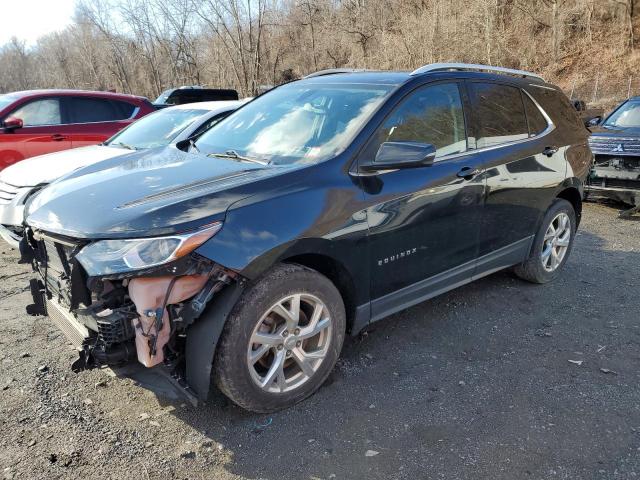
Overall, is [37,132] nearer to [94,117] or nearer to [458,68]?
[94,117]

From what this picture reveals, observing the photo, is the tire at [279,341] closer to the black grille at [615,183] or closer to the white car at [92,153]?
the white car at [92,153]

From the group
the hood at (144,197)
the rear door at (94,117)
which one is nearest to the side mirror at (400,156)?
the hood at (144,197)

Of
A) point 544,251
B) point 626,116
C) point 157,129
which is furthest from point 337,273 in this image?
point 626,116

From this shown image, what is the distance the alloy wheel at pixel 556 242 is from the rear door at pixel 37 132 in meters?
7.00

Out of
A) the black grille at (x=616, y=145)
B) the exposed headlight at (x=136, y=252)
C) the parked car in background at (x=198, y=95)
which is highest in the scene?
the parked car in background at (x=198, y=95)

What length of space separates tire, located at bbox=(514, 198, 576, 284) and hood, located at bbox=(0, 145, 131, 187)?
4290mm

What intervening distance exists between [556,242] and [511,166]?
130 cm

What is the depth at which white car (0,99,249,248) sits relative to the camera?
16.7ft

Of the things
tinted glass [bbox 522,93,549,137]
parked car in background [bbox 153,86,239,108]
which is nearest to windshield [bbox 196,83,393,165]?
tinted glass [bbox 522,93,549,137]

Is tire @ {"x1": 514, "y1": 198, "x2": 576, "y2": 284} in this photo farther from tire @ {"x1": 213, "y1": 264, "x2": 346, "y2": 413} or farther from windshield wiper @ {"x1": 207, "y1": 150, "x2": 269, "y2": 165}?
windshield wiper @ {"x1": 207, "y1": 150, "x2": 269, "y2": 165}

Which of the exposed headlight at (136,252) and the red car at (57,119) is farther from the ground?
the red car at (57,119)

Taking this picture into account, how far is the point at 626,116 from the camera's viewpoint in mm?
8984

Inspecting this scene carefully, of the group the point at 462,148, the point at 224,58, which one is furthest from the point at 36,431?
the point at 224,58

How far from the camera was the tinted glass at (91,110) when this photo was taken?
8.38 metres
